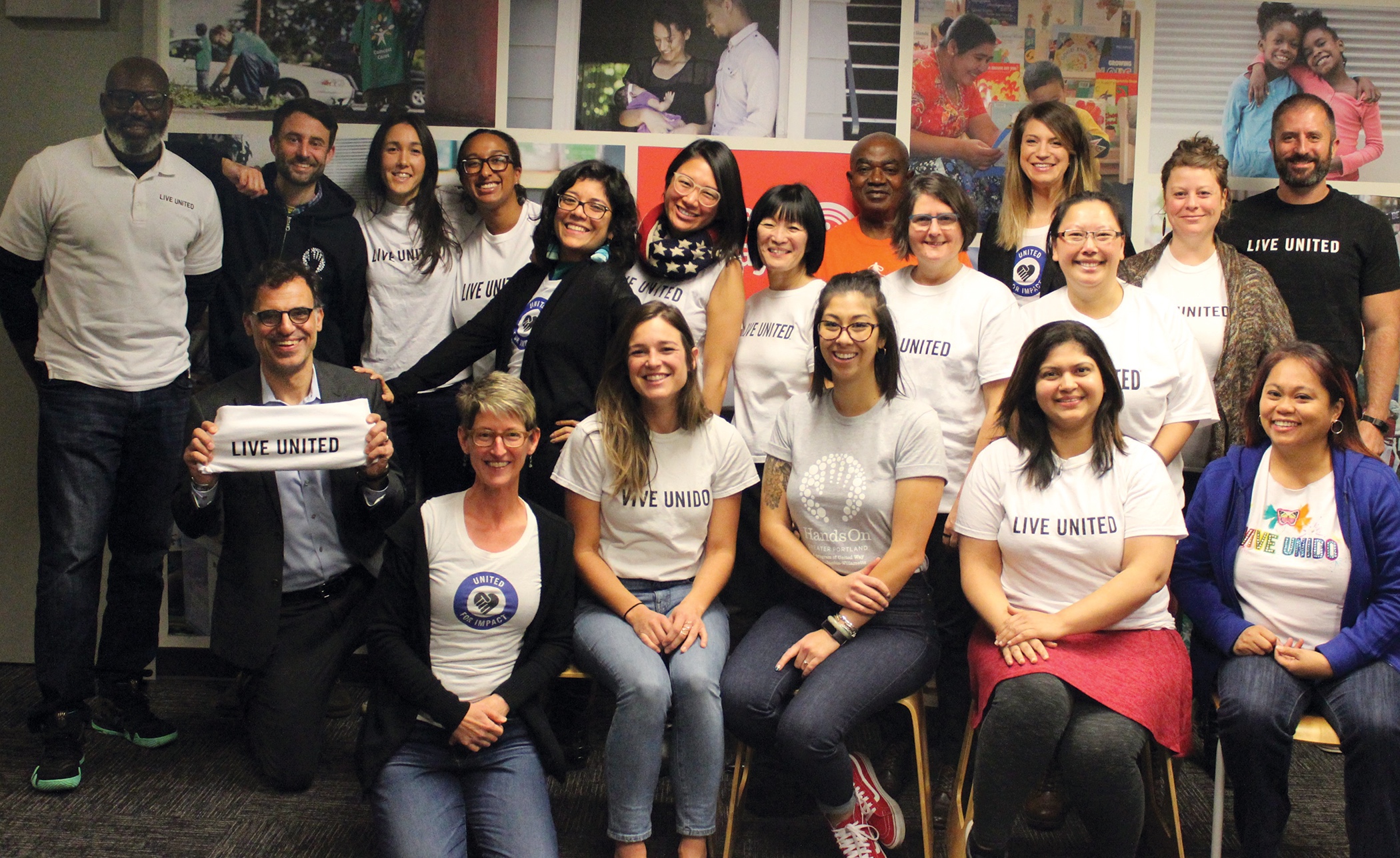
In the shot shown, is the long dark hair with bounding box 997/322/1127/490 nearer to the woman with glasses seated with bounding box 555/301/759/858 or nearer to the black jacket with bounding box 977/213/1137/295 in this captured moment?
the black jacket with bounding box 977/213/1137/295

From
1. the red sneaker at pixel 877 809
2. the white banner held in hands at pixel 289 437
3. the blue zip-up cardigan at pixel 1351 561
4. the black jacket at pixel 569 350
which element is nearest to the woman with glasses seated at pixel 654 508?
the black jacket at pixel 569 350

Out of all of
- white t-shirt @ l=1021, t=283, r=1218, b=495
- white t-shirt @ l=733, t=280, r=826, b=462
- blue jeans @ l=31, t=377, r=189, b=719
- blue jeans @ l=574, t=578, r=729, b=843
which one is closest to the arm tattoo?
white t-shirt @ l=733, t=280, r=826, b=462

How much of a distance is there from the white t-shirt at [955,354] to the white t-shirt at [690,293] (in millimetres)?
583

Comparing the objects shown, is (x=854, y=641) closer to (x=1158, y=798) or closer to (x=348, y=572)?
(x=1158, y=798)

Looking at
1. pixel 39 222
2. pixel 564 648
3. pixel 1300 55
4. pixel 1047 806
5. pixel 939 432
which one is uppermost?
pixel 1300 55

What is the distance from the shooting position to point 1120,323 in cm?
281

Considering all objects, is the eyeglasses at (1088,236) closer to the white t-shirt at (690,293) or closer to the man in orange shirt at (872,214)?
the man in orange shirt at (872,214)

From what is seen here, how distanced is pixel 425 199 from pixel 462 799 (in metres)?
2.00

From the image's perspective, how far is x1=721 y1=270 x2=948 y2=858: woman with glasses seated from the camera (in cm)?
255

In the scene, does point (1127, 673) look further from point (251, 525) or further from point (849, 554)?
point (251, 525)

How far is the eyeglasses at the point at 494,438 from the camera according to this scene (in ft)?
8.25

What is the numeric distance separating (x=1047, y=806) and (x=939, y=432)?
3.63 feet

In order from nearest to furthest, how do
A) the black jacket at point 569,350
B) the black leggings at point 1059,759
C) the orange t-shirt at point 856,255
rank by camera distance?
the black leggings at point 1059,759 → the black jacket at point 569,350 → the orange t-shirt at point 856,255

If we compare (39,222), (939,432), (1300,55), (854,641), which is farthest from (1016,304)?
(39,222)
